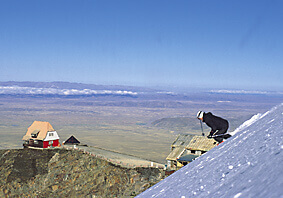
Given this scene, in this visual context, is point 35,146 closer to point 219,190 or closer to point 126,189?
point 126,189

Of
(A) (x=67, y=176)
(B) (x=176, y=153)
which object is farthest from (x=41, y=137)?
(B) (x=176, y=153)

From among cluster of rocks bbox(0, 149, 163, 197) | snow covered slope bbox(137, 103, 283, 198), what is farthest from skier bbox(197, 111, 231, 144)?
cluster of rocks bbox(0, 149, 163, 197)

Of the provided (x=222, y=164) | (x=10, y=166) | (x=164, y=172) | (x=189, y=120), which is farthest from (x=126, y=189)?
(x=189, y=120)

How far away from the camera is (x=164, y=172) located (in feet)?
118

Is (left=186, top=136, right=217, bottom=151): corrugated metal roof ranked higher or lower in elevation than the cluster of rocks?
higher

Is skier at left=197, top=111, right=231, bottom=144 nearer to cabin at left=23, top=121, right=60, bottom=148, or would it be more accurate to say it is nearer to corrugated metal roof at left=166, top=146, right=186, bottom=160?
corrugated metal roof at left=166, top=146, right=186, bottom=160

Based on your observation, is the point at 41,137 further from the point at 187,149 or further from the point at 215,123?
the point at 215,123

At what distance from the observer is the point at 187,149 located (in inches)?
1403

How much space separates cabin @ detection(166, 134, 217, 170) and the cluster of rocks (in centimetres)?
261

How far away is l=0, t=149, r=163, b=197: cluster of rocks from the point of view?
3516cm

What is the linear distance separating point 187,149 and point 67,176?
1763cm

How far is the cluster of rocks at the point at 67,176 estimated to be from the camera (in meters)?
35.2

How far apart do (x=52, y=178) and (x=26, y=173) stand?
436cm

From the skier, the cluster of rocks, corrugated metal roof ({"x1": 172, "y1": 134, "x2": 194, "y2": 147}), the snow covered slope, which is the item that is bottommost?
the cluster of rocks
